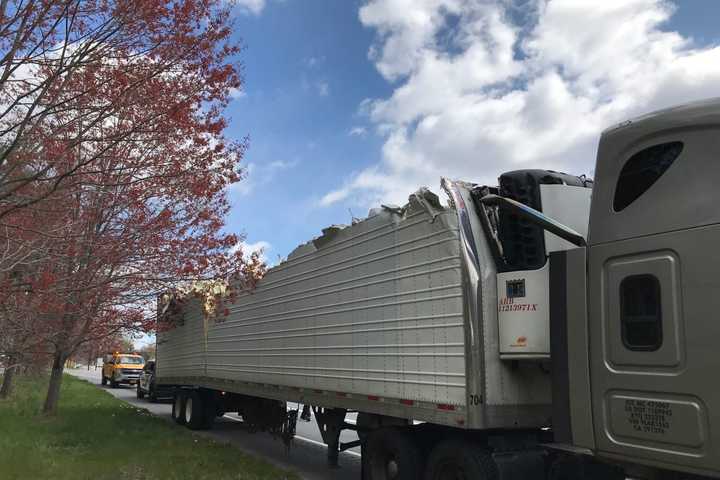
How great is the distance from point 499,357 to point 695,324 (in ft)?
6.29

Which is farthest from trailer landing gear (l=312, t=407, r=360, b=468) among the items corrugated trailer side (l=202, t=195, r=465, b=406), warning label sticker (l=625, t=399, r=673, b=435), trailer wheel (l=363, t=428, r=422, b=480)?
warning label sticker (l=625, t=399, r=673, b=435)

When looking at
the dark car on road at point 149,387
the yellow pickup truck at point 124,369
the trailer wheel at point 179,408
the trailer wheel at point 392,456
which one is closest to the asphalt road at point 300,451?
the trailer wheel at point 179,408

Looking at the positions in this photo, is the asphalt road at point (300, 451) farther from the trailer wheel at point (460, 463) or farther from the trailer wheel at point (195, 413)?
the trailer wheel at point (460, 463)

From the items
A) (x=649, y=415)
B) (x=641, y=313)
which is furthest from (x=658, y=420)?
(x=641, y=313)

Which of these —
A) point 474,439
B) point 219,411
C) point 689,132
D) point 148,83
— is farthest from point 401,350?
point 219,411

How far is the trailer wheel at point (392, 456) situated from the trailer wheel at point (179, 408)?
9.74 meters

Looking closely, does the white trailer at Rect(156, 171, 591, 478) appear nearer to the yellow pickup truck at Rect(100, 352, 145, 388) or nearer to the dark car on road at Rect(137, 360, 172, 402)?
the dark car on road at Rect(137, 360, 172, 402)

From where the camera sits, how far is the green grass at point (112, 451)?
859 cm

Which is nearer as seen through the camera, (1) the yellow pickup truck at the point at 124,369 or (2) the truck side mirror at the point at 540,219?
(2) the truck side mirror at the point at 540,219

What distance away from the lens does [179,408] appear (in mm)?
15742

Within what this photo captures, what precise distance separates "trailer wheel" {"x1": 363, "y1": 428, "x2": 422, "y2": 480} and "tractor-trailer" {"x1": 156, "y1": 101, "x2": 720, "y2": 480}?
2 cm

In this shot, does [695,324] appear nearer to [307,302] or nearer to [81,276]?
[307,302]

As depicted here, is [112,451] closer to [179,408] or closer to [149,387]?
[179,408]

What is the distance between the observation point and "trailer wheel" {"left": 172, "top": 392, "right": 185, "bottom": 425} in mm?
15427
